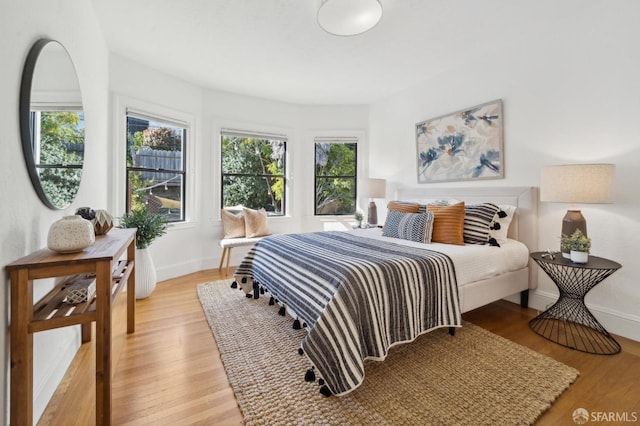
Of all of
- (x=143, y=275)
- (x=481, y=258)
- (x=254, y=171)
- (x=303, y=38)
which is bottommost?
(x=143, y=275)

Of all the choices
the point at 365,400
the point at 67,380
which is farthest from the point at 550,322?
the point at 67,380

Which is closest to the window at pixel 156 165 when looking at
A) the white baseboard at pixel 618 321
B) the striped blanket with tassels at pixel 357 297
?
the striped blanket with tassels at pixel 357 297

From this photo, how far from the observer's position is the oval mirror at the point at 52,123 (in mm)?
1324

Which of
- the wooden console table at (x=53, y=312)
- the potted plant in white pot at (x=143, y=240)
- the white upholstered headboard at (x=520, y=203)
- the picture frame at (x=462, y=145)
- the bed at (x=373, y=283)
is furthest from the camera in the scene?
the picture frame at (x=462, y=145)

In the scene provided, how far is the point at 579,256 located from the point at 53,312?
124 inches

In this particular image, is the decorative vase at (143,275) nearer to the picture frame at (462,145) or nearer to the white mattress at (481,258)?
the white mattress at (481,258)

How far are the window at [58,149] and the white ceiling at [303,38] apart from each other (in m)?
1.23

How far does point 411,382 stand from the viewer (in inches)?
64.2

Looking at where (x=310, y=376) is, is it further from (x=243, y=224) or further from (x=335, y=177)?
(x=335, y=177)

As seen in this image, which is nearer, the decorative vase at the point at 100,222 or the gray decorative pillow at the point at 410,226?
the decorative vase at the point at 100,222

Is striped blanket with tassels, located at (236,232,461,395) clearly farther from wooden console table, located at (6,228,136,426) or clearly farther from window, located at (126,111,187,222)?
window, located at (126,111,187,222)

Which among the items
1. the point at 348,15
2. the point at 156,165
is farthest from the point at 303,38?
the point at 156,165

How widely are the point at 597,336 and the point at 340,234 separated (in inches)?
86.6

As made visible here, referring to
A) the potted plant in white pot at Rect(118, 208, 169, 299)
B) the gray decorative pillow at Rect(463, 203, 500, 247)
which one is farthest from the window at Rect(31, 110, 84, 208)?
the gray decorative pillow at Rect(463, 203, 500, 247)
